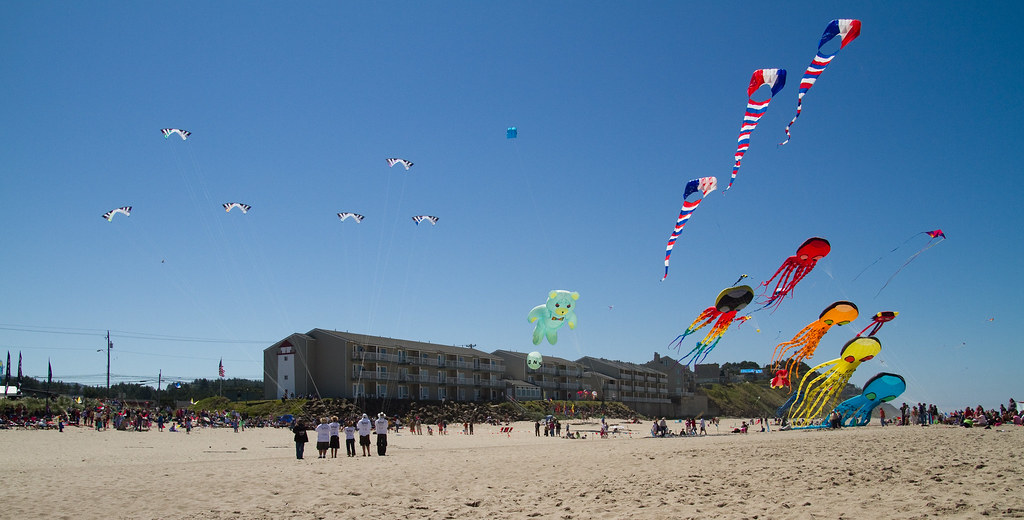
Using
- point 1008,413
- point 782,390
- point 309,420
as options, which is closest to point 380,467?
point 309,420

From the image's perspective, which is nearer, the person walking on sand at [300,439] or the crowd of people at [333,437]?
the person walking on sand at [300,439]

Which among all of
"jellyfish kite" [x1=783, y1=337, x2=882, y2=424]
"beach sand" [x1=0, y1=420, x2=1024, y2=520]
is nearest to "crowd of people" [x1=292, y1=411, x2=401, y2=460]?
"beach sand" [x1=0, y1=420, x2=1024, y2=520]

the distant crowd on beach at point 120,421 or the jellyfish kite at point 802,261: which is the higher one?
the jellyfish kite at point 802,261

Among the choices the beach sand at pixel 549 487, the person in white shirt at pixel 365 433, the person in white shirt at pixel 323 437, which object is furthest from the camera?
the person in white shirt at pixel 365 433

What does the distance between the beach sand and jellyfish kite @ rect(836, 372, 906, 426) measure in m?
13.3

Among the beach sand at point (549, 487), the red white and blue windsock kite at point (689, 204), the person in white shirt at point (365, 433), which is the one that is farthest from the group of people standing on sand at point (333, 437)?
the red white and blue windsock kite at point (689, 204)

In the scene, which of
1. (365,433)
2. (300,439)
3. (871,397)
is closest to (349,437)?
(365,433)

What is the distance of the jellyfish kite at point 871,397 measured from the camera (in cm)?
2672

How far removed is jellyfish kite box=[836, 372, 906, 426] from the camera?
87.7 feet

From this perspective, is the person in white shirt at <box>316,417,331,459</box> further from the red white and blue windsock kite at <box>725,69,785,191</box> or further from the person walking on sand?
the red white and blue windsock kite at <box>725,69,785,191</box>

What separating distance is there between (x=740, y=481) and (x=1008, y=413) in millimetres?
24854

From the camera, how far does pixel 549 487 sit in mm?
9461

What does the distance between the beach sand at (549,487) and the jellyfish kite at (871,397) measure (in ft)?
43.5

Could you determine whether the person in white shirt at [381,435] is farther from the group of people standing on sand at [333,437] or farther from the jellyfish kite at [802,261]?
the jellyfish kite at [802,261]
